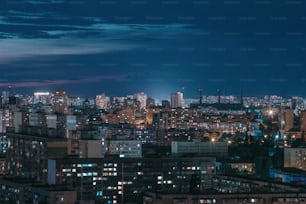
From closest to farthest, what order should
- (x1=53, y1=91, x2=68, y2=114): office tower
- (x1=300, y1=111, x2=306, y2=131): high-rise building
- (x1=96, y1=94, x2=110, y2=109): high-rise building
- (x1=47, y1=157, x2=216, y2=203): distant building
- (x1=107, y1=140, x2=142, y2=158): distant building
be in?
1. (x1=47, y1=157, x2=216, y2=203): distant building
2. (x1=107, y1=140, x2=142, y2=158): distant building
3. (x1=300, y1=111, x2=306, y2=131): high-rise building
4. (x1=53, y1=91, x2=68, y2=114): office tower
5. (x1=96, y1=94, x2=110, y2=109): high-rise building

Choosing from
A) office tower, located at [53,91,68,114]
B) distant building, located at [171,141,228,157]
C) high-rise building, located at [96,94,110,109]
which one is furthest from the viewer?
high-rise building, located at [96,94,110,109]

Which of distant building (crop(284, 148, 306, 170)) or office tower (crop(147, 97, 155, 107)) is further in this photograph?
office tower (crop(147, 97, 155, 107))

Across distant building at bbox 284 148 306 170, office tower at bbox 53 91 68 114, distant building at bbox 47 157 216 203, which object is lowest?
distant building at bbox 47 157 216 203

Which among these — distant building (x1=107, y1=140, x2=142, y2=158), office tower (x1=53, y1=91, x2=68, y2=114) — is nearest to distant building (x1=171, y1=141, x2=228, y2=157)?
distant building (x1=107, y1=140, x2=142, y2=158)

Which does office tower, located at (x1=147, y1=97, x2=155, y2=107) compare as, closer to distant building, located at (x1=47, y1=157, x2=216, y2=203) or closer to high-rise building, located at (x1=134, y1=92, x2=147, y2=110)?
high-rise building, located at (x1=134, y1=92, x2=147, y2=110)

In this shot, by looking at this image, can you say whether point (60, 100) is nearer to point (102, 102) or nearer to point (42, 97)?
point (42, 97)

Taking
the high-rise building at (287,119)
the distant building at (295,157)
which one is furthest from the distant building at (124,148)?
the high-rise building at (287,119)

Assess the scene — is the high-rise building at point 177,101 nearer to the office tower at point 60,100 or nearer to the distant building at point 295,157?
the office tower at point 60,100
